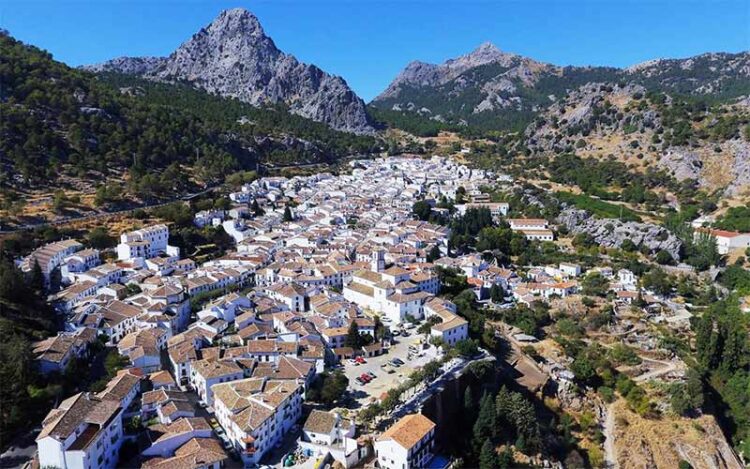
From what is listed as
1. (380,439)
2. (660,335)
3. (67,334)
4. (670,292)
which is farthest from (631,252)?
(67,334)

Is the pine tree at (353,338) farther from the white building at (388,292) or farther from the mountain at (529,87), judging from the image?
the mountain at (529,87)

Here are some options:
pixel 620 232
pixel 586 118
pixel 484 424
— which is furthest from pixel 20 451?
pixel 586 118

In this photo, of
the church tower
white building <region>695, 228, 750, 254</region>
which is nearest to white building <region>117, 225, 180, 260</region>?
the church tower

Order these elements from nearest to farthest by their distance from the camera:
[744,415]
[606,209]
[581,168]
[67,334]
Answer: [67,334] < [744,415] < [606,209] < [581,168]

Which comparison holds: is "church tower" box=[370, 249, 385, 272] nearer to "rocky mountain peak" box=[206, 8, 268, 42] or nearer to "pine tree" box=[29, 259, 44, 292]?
"pine tree" box=[29, 259, 44, 292]

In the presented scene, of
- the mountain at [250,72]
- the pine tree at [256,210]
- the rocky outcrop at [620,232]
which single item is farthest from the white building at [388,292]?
the mountain at [250,72]

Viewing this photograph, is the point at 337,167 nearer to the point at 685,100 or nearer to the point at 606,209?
the point at 606,209
